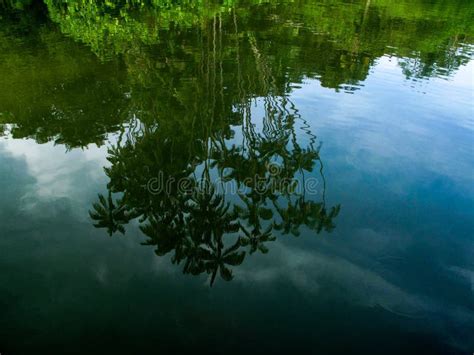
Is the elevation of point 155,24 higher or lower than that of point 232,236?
higher

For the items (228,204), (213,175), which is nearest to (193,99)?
(213,175)

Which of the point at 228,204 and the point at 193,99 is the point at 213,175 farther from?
the point at 193,99

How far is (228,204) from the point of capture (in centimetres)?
A: 838

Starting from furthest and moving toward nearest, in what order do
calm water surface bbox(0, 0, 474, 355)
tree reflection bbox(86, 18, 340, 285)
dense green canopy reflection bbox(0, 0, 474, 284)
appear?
dense green canopy reflection bbox(0, 0, 474, 284) < tree reflection bbox(86, 18, 340, 285) < calm water surface bbox(0, 0, 474, 355)

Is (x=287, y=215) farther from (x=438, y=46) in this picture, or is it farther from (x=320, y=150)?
(x=438, y=46)

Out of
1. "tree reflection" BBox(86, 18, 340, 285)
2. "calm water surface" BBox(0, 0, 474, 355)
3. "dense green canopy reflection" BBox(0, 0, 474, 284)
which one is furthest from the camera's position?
"dense green canopy reflection" BBox(0, 0, 474, 284)

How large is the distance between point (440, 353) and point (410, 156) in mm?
6830

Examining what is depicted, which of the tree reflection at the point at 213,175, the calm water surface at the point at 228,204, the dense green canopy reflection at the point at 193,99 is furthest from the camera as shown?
the dense green canopy reflection at the point at 193,99

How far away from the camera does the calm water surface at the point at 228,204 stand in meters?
5.60

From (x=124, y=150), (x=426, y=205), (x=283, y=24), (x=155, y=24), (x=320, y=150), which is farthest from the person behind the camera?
(x=283, y=24)

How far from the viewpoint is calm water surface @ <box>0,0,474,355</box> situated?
5.60m

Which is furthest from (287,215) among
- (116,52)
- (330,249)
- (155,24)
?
(155,24)

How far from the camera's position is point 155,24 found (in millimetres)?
22766

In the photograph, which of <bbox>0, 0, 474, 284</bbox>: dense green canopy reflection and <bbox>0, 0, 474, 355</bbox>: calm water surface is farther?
<bbox>0, 0, 474, 284</bbox>: dense green canopy reflection
